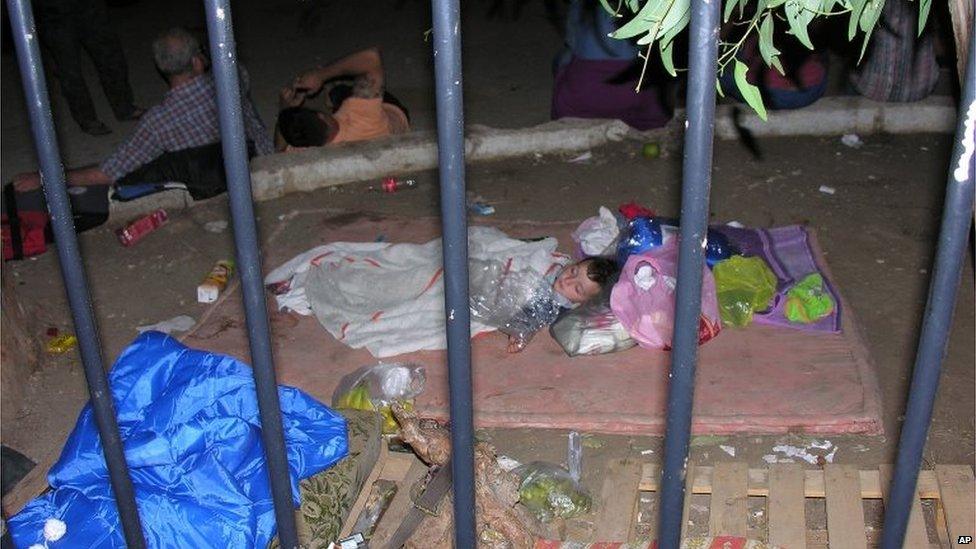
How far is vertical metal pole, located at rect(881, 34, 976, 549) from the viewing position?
3.02 feet

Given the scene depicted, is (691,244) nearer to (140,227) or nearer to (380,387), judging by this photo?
(380,387)

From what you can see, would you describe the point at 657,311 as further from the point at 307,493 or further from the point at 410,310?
the point at 307,493

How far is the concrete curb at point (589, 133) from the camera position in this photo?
5957 millimetres

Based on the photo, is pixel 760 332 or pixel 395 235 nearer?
pixel 760 332

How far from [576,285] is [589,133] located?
2.13 m

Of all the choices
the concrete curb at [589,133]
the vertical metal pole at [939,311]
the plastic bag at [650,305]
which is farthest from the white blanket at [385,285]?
the vertical metal pole at [939,311]

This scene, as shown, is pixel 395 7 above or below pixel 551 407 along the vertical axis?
above

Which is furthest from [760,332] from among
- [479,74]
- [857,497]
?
[479,74]

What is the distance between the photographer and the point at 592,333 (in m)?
4.10

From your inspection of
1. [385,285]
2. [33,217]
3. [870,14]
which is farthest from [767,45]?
[33,217]

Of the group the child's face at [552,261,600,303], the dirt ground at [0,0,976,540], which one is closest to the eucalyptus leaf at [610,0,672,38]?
the dirt ground at [0,0,976,540]

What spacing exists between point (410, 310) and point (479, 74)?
4.15 m

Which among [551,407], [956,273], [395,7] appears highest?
[956,273]

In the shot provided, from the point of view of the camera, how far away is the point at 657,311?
159 inches
